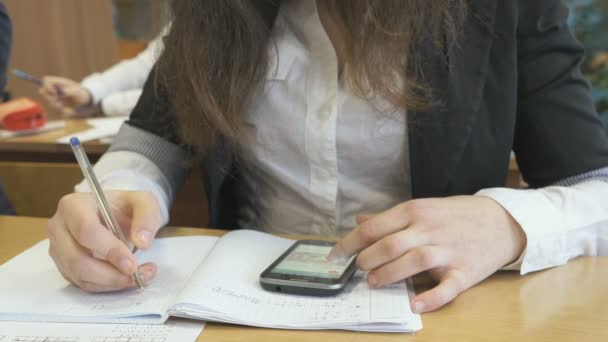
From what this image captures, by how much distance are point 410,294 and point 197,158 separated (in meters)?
0.41

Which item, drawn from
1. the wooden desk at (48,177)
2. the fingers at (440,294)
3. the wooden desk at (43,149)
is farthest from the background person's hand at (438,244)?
the wooden desk at (43,149)

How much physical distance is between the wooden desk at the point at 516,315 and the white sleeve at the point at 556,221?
2 centimetres

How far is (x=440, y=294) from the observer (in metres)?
0.51

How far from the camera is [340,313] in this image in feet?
1.60

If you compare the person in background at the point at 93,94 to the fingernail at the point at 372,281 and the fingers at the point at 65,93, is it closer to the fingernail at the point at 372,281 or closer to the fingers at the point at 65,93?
the fingers at the point at 65,93

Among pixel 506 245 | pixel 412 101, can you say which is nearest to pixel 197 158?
pixel 412 101

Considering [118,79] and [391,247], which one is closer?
[391,247]

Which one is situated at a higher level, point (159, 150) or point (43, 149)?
point (159, 150)

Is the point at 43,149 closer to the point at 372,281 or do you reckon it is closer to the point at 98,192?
the point at 98,192

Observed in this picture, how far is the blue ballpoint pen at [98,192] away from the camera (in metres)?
0.51

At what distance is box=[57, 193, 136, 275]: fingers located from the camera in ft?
1.73

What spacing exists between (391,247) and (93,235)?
0.93 ft

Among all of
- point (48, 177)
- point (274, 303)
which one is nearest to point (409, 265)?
point (274, 303)

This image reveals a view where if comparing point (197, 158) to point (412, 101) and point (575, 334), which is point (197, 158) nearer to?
point (412, 101)
